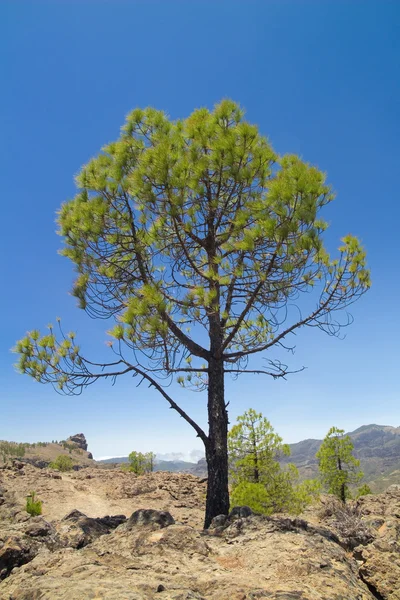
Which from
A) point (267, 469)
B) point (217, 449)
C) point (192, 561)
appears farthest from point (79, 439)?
point (192, 561)

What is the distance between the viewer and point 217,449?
695 cm

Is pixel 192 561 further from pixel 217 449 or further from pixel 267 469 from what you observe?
pixel 267 469

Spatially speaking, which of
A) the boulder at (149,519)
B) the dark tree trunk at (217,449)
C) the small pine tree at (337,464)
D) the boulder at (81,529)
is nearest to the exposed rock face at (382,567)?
the boulder at (149,519)

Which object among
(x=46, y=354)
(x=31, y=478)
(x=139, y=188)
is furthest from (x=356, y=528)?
(x=31, y=478)

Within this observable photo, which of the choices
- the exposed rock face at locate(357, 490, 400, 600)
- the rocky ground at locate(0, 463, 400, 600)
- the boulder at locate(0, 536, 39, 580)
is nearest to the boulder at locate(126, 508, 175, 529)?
the rocky ground at locate(0, 463, 400, 600)

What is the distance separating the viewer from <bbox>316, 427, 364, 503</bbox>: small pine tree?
845 inches

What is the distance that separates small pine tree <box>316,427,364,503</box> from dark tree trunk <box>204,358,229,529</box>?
1708 centimetres

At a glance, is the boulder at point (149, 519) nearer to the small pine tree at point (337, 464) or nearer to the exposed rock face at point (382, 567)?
the exposed rock face at point (382, 567)

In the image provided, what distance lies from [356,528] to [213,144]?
7.49 m

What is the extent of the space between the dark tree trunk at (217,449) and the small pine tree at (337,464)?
56.0 feet

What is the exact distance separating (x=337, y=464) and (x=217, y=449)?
18.7 meters

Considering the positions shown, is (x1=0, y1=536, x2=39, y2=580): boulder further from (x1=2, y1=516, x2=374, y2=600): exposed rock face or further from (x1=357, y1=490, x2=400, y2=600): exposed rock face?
(x1=357, y1=490, x2=400, y2=600): exposed rock face

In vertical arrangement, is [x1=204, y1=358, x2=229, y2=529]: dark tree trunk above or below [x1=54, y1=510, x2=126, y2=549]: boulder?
above

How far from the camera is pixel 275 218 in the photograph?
6.56 meters
